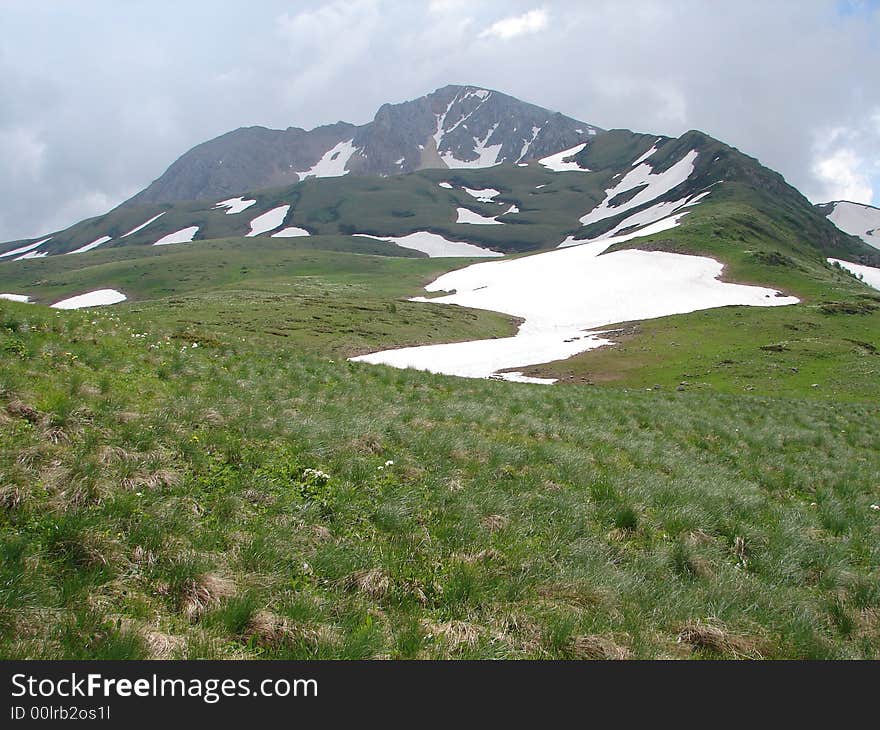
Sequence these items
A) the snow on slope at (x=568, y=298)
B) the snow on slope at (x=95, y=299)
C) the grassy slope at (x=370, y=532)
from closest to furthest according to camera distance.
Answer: the grassy slope at (x=370, y=532)
the snow on slope at (x=568, y=298)
the snow on slope at (x=95, y=299)

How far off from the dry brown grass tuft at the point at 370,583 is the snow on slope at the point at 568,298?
38.8 metres

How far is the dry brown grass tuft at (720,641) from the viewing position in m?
5.72

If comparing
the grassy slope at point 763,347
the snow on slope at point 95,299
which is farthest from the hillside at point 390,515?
the snow on slope at point 95,299

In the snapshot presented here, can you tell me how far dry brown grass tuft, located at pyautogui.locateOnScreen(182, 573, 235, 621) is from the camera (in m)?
5.09

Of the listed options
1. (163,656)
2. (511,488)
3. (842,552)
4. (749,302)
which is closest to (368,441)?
(511,488)

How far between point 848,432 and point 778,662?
72.6ft

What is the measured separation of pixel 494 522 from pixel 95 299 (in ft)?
446

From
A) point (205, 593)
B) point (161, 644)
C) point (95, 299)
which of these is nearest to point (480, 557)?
point (205, 593)

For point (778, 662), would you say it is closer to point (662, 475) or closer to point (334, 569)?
point (334, 569)

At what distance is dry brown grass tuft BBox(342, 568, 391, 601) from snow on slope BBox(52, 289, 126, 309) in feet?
429

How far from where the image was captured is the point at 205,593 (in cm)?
528

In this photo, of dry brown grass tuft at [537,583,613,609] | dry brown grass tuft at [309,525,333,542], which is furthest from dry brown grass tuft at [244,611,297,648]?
dry brown grass tuft at [537,583,613,609]

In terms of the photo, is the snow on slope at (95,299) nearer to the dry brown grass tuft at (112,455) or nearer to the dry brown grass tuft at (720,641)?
the dry brown grass tuft at (112,455)

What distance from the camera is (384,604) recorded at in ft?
19.1
